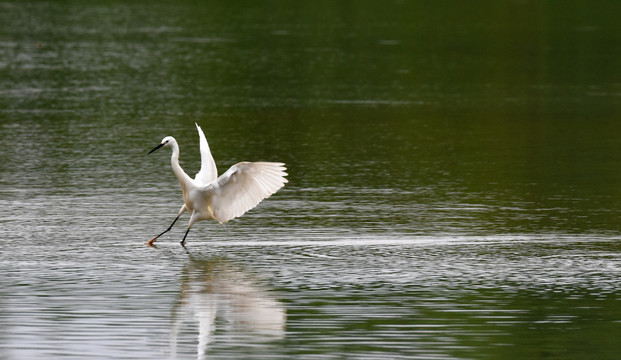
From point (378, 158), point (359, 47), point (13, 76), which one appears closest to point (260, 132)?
point (378, 158)

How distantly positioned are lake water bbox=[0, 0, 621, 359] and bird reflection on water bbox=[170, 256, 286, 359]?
0.11 ft

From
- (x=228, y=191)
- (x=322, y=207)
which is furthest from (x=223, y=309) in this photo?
(x=322, y=207)

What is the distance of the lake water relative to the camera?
33.9ft

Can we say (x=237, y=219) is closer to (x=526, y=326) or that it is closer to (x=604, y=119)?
(x=526, y=326)

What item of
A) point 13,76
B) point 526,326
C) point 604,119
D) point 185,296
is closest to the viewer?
point 526,326

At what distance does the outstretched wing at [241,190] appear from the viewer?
1392 cm

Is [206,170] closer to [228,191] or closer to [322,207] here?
[228,191]

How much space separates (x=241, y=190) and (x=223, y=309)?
3138 millimetres

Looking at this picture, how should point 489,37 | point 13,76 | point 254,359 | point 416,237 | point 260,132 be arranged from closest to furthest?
point 254,359 < point 416,237 < point 260,132 < point 13,76 < point 489,37

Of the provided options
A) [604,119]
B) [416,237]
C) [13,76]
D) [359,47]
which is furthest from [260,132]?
[359,47]

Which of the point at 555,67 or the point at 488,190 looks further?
the point at 555,67

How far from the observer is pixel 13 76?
3288 cm

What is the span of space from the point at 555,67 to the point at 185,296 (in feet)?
82.8

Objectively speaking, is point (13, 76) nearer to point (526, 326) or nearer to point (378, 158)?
point (378, 158)
